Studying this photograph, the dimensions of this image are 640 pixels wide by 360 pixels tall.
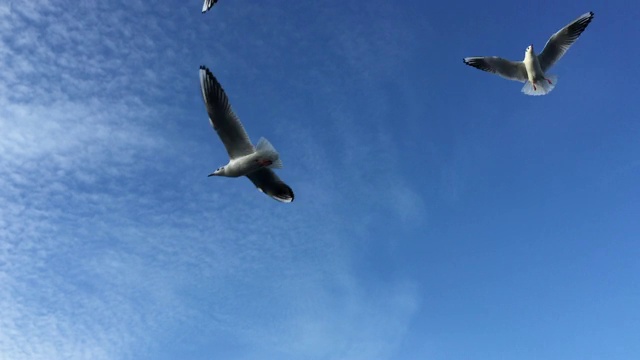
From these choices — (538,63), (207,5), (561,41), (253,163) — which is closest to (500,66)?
(538,63)

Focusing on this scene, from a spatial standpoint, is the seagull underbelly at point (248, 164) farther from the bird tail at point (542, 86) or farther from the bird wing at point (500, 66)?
the bird tail at point (542, 86)

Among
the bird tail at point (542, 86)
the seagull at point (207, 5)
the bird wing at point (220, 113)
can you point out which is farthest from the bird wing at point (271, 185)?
the bird tail at point (542, 86)

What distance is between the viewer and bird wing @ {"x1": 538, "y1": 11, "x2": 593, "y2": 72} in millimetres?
17031

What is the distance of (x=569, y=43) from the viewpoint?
683 inches

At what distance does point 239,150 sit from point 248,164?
0.40 metres

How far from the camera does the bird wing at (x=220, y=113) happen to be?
13.4m

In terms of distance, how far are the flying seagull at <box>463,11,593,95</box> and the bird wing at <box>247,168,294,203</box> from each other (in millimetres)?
6911

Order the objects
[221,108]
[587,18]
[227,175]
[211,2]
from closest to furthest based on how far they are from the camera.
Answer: [211,2] < [221,108] < [227,175] < [587,18]

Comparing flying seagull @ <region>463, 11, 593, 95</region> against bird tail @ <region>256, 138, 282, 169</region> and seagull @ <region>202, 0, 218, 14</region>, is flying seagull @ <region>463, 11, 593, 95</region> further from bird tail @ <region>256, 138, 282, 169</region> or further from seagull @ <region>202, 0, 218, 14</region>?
seagull @ <region>202, 0, 218, 14</region>

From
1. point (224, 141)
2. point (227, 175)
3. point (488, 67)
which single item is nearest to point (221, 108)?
point (224, 141)

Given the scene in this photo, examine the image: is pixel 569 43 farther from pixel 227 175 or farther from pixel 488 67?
pixel 227 175

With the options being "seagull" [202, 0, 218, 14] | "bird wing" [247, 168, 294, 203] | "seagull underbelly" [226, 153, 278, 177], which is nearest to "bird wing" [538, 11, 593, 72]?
"bird wing" [247, 168, 294, 203]

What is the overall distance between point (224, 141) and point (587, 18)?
Answer: 443 inches

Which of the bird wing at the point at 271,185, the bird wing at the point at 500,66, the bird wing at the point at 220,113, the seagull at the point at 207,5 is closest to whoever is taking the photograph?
the seagull at the point at 207,5
